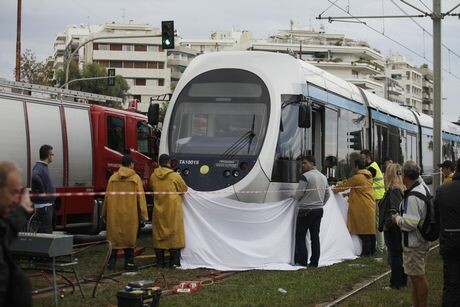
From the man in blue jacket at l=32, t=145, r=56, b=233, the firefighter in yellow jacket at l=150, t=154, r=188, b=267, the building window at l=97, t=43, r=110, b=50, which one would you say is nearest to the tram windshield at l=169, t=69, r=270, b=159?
the firefighter in yellow jacket at l=150, t=154, r=188, b=267

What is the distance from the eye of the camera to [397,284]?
9898mm

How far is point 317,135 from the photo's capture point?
572 inches

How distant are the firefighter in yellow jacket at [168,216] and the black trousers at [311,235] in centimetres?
195

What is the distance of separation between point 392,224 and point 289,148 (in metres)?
3.94

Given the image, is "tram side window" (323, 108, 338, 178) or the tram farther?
"tram side window" (323, 108, 338, 178)

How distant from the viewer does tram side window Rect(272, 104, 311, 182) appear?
41.2 ft

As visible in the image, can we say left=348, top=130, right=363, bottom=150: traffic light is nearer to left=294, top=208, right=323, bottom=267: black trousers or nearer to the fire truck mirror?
the fire truck mirror

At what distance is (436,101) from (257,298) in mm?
14675

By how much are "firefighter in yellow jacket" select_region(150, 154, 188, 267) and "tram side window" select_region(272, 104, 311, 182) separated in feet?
6.17

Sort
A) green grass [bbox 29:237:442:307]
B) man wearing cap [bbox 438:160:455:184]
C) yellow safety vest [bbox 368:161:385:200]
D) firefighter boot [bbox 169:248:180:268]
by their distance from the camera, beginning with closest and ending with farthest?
green grass [bbox 29:237:442:307] < firefighter boot [bbox 169:248:180:268] < man wearing cap [bbox 438:160:455:184] < yellow safety vest [bbox 368:161:385:200]

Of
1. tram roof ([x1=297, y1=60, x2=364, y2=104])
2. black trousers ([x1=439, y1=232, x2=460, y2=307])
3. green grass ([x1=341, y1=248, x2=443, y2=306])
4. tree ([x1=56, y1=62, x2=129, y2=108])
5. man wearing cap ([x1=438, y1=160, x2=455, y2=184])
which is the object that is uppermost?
tree ([x1=56, y1=62, x2=129, y2=108])

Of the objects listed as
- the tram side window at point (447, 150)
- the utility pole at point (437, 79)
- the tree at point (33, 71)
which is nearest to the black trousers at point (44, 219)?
the utility pole at point (437, 79)

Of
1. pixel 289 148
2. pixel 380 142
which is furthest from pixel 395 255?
pixel 380 142

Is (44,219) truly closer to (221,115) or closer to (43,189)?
(43,189)
